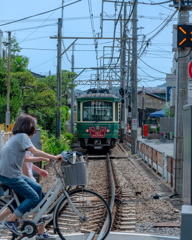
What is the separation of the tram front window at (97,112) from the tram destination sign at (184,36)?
13.7 meters

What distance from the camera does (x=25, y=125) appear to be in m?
5.40

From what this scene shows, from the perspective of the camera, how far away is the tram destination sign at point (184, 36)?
34.5ft

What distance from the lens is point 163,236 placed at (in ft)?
21.2

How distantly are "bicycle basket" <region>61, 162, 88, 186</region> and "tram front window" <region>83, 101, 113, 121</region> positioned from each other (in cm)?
1900

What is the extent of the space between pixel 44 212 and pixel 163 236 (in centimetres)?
190

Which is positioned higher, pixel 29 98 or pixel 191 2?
pixel 191 2

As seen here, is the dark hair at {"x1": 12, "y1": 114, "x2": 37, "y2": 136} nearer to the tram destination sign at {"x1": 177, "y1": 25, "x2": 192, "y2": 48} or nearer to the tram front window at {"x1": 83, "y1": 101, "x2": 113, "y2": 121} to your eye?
the tram destination sign at {"x1": 177, "y1": 25, "x2": 192, "y2": 48}

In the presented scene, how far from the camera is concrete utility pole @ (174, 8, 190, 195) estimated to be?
10.9 metres

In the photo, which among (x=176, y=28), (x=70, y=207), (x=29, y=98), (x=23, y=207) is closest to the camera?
(x=23, y=207)

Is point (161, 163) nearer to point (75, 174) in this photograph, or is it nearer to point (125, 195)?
point (125, 195)

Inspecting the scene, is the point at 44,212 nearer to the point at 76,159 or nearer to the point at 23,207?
the point at 23,207

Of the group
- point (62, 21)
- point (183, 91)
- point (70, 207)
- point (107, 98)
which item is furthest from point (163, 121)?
point (62, 21)

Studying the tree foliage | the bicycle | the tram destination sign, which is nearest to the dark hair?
the bicycle

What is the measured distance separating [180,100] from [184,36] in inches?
58.9
